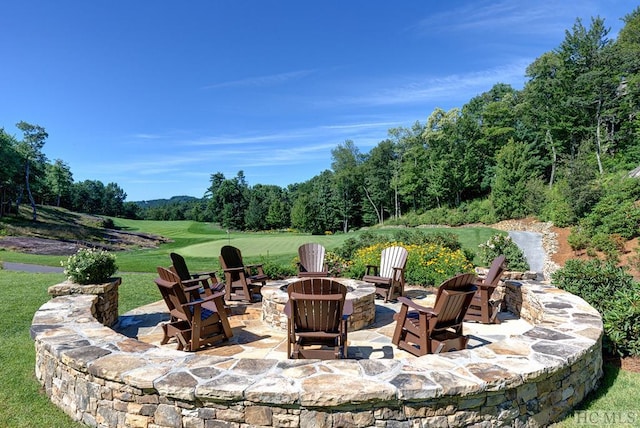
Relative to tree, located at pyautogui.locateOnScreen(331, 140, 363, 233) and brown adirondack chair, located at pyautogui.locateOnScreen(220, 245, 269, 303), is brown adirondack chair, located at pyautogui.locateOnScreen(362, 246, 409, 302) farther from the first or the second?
tree, located at pyautogui.locateOnScreen(331, 140, 363, 233)

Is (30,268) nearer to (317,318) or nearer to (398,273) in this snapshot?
(398,273)

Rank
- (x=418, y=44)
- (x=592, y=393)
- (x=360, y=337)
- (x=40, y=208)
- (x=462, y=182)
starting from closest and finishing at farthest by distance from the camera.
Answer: (x=592, y=393) < (x=360, y=337) < (x=418, y=44) < (x=462, y=182) < (x=40, y=208)

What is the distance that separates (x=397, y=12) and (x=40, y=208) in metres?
35.6

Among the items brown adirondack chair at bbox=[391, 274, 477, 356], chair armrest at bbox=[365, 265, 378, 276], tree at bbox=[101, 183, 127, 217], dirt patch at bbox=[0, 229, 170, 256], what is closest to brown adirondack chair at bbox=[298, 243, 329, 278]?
chair armrest at bbox=[365, 265, 378, 276]

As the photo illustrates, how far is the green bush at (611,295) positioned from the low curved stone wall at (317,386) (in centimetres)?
95

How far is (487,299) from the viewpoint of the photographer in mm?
5023

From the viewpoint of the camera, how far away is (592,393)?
128 inches

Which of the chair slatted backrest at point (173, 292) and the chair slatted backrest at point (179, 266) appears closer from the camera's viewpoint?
the chair slatted backrest at point (173, 292)

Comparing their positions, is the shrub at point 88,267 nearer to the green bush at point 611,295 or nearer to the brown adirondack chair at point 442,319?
the brown adirondack chair at point 442,319

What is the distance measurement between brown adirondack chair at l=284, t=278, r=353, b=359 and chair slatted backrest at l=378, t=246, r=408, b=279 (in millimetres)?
2993

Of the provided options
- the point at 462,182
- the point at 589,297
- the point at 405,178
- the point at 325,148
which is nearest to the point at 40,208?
the point at 325,148

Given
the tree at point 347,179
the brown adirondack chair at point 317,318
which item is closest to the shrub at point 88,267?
the brown adirondack chair at point 317,318

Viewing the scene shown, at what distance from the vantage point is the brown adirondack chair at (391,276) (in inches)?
245

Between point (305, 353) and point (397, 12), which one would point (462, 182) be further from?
point (305, 353)
